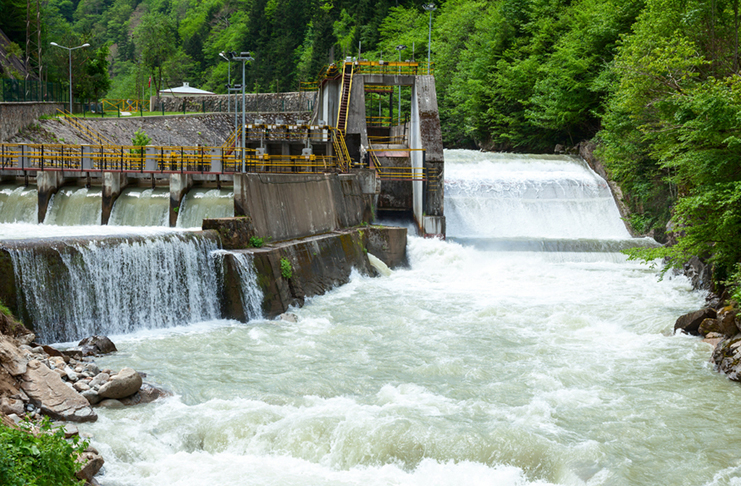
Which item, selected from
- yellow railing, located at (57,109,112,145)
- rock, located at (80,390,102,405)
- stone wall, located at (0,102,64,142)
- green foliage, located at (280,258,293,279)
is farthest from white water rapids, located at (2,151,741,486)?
yellow railing, located at (57,109,112,145)

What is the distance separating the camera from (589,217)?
30.4m

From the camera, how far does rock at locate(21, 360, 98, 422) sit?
962cm

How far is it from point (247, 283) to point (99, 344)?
182 inches

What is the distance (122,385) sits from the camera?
10.7 meters

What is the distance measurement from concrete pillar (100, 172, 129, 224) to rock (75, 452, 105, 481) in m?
14.7

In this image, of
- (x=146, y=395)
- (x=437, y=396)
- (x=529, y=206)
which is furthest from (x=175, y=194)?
(x=529, y=206)

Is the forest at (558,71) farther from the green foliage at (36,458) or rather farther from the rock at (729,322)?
the green foliage at (36,458)

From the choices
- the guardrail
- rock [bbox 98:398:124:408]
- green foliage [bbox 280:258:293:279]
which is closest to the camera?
rock [bbox 98:398:124:408]

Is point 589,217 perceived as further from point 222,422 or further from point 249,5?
point 249,5

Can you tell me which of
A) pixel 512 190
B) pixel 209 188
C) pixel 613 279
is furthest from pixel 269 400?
pixel 512 190

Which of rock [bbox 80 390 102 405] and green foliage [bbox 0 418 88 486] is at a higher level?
green foliage [bbox 0 418 88 486]

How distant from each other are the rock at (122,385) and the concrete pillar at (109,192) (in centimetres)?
1214

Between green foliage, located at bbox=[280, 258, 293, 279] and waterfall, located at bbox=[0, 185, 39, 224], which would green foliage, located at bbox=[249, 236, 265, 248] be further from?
waterfall, located at bbox=[0, 185, 39, 224]

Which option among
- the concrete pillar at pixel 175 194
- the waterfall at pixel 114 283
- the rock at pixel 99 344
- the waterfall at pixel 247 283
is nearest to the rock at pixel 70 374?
the rock at pixel 99 344
